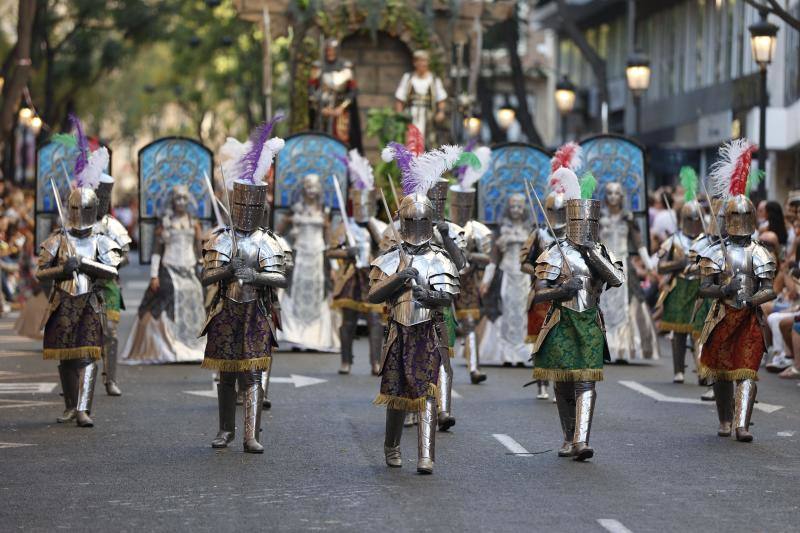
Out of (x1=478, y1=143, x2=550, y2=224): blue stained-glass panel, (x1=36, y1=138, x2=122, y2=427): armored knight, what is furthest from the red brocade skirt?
(x1=478, y1=143, x2=550, y2=224): blue stained-glass panel

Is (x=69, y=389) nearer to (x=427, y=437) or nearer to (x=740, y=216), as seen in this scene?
(x=427, y=437)

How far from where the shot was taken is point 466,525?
938 cm

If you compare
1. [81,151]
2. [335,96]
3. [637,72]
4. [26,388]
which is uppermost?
[637,72]

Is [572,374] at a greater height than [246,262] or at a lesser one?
lesser

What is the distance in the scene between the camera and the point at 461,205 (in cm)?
1584

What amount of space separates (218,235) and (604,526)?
397cm

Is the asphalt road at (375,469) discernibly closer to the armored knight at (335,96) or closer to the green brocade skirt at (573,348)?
the green brocade skirt at (573,348)

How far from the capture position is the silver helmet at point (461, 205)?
622 inches

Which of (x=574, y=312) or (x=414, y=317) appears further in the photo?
(x=574, y=312)

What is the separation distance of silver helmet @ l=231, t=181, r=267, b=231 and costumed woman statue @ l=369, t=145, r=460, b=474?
1.26 metres

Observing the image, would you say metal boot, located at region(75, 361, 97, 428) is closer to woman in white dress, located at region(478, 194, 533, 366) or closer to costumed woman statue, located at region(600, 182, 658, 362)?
woman in white dress, located at region(478, 194, 533, 366)

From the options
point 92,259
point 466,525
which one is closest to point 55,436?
point 92,259

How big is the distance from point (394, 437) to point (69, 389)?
11.5ft

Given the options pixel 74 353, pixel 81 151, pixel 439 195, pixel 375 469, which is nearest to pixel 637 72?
pixel 439 195
